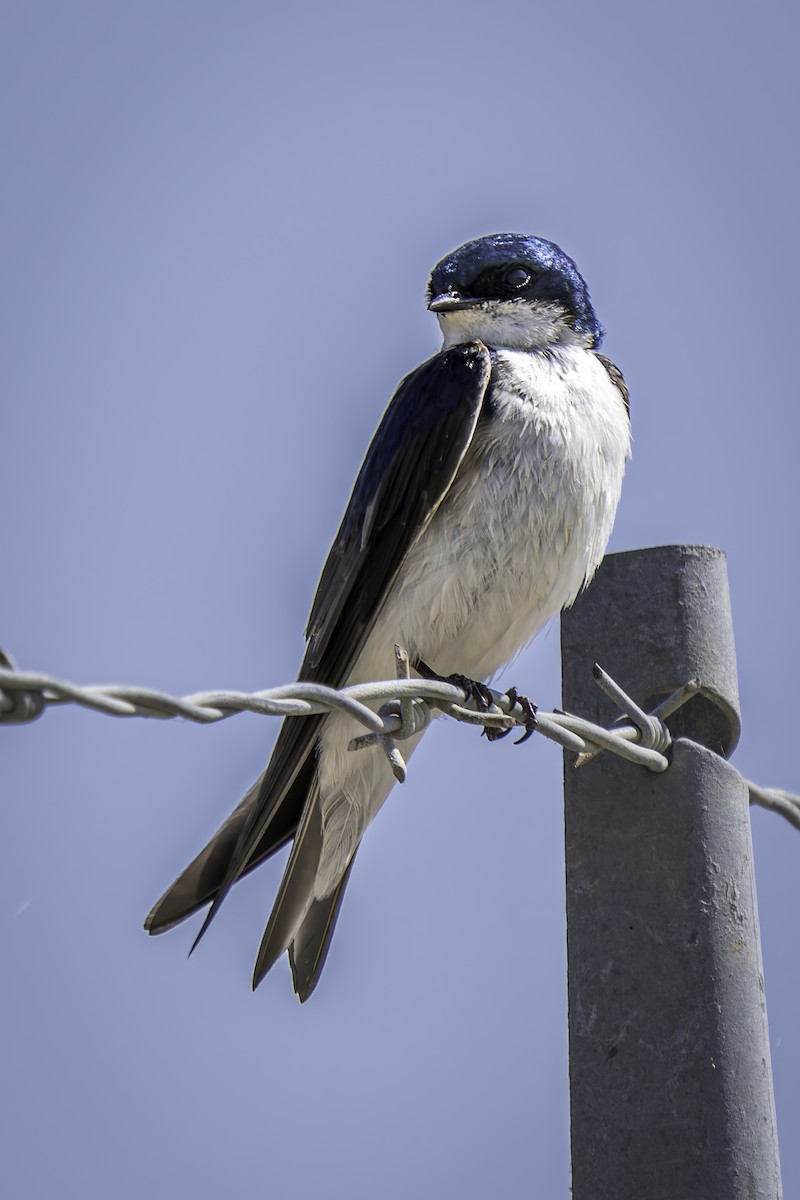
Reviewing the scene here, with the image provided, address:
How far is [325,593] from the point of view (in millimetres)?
4027

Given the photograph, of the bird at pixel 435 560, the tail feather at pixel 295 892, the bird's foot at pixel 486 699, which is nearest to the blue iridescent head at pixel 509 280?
the bird at pixel 435 560

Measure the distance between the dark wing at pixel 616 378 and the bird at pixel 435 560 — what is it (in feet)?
0.56

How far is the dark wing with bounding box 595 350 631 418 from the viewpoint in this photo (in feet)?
14.3

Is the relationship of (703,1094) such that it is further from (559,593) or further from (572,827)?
(559,593)

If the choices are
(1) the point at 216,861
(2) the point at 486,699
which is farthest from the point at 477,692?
(1) the point at 216,861

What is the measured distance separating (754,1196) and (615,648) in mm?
1116

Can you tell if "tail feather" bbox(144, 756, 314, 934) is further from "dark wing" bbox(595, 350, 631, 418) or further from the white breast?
"dark wing" bbox(595, 350, 631, 418)

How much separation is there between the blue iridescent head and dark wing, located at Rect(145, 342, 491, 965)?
0.43m

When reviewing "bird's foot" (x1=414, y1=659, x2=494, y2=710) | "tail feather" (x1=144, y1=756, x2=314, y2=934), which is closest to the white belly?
"tail feather" (x1=144, y1=756, x2=314, y2=934)

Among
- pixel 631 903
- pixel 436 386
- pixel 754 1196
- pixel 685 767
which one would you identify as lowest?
pixel 754 1196

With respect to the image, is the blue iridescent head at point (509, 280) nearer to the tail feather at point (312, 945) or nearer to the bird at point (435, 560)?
the bird at point (435, 560)

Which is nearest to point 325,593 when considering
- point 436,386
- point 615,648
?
point 436,386

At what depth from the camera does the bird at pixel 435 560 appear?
3.78m

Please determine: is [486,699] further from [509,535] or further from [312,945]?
[312,945]
